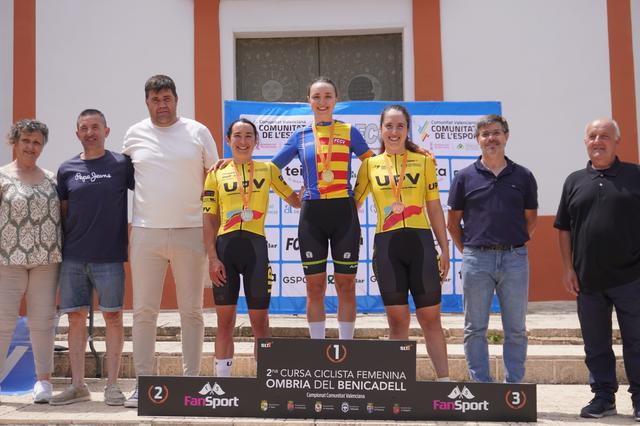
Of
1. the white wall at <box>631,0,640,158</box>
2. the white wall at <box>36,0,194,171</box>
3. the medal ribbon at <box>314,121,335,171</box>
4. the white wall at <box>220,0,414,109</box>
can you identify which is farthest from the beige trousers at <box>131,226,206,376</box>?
the white wall at <box>631,0,640,158</box>

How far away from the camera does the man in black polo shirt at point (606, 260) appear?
4.48 metres

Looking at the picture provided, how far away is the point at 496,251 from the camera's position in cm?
464

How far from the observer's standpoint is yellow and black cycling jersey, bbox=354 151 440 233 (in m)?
4.67

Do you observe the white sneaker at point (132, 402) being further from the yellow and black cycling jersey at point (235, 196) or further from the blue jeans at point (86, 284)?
the yellow and black cycling jersey at point (235, 196)

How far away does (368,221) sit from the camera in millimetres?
7535

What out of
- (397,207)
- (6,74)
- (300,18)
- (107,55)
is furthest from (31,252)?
(300,18)

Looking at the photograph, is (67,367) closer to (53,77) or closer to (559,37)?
(53,77)

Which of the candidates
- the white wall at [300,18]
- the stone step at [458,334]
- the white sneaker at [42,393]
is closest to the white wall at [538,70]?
the white wall at [300,18]

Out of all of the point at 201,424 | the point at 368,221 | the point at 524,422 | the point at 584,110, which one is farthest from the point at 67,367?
the point at 584,110

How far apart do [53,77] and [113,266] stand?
4.68m

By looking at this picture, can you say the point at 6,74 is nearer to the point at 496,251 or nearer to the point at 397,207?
the point at 397,207

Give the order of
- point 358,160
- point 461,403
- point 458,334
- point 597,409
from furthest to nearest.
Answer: point 358,160
point 458,334
point 597,409
point 461,403

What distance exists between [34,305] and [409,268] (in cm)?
276

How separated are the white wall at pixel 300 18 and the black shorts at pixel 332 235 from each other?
167 inches
